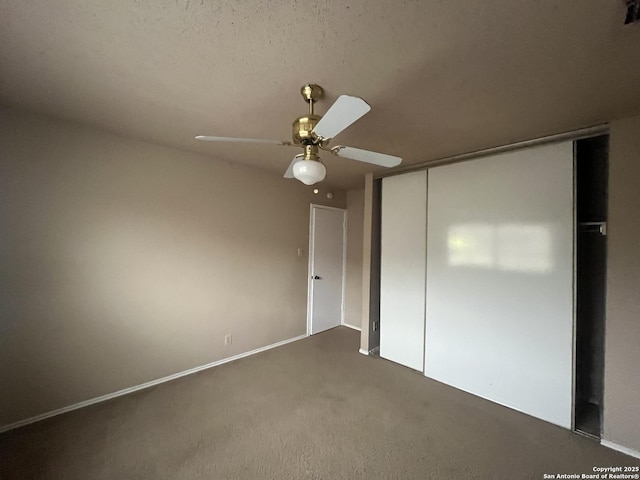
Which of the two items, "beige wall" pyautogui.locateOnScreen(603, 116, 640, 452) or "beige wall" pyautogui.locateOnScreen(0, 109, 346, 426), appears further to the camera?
"beige wall" pyautogui.locateOnScreen(0, 109, 346, 426)

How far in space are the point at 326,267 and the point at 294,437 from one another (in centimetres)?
254

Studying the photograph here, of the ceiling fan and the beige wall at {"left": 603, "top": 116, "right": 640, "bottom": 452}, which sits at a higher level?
the ceiling fan

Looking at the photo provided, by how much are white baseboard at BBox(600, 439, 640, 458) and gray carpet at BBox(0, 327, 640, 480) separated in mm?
68

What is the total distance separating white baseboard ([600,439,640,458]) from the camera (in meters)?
1.73

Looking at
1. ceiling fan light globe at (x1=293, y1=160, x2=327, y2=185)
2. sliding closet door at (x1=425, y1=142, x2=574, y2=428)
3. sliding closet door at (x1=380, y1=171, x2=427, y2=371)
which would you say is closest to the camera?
ceiling fan light globe at (x1=293, y1=160, x2=327, y2=185)

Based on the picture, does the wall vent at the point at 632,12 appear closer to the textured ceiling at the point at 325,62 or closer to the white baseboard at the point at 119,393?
the textured ceiling at the point at 325,62

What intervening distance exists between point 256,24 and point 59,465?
2786 millimetres

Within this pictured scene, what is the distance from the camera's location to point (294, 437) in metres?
1.86

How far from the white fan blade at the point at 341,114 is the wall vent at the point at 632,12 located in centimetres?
100

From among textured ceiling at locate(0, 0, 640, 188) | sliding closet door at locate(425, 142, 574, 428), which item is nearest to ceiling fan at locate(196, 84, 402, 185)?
textured ceiling at locate(0, 0, 640, 188)

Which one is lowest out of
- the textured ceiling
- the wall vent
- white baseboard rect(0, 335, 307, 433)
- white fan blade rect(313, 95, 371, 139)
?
white baseboard rect(0, 335, 307, 433)

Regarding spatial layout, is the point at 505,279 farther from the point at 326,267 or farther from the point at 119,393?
the point at 119,393

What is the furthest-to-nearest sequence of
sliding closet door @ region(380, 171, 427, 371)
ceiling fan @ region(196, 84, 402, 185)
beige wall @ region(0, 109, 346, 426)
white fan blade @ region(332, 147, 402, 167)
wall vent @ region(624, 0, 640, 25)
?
sliding closet door @ region(380, 171, 427, 371) < beige wall @ region(0, 109, 346, 426) < white fan blade @ region(332, 147, 402, 167) < ceiling fan @ region(196, 84, 402, 185) < wall vent @ region(624, 0, 640, 25)

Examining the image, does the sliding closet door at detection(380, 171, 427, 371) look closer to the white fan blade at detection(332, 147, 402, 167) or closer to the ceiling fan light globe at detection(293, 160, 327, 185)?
the white fan blade at detection(332, 147, 402, 167)
